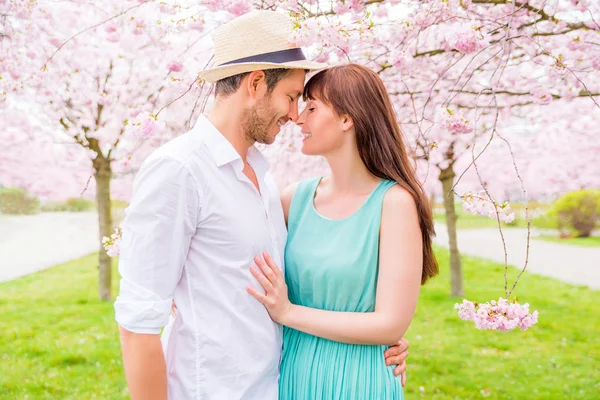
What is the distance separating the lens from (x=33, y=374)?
5281mm

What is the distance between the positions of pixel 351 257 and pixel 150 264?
711 mm

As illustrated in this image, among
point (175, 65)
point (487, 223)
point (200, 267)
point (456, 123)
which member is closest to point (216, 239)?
point (200, 267)

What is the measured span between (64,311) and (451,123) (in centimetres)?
703

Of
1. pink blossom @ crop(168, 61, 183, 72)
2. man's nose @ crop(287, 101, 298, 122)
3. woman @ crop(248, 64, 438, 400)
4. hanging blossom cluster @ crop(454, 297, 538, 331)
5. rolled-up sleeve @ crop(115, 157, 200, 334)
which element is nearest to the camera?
rolled-up sleeve @ crop(115, 157, 200, 334)

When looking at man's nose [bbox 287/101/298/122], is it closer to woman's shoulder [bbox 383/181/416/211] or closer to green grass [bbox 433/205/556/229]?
woman's shoulder [bbox 383/181/416/211]

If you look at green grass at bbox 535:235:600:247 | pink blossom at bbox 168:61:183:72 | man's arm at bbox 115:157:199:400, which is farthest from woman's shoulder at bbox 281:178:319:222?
green grass at bbox 535:235:600:247

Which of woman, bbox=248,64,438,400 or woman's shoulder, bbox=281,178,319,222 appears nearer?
woman, bbox=248,64,438,400

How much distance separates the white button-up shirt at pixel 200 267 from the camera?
1.51 metres

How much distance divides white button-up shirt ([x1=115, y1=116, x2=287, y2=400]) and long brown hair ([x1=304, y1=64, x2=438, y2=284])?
0.45 metres

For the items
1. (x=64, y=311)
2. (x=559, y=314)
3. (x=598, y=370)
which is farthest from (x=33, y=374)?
(x=559, y=314)

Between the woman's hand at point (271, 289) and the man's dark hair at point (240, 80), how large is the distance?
557 mm

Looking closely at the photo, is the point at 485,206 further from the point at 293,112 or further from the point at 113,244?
the point at 113,244

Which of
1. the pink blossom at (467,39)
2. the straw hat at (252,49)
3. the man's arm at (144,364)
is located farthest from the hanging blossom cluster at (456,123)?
the man's arm at (144,364)

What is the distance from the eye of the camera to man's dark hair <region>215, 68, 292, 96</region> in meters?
1.82
